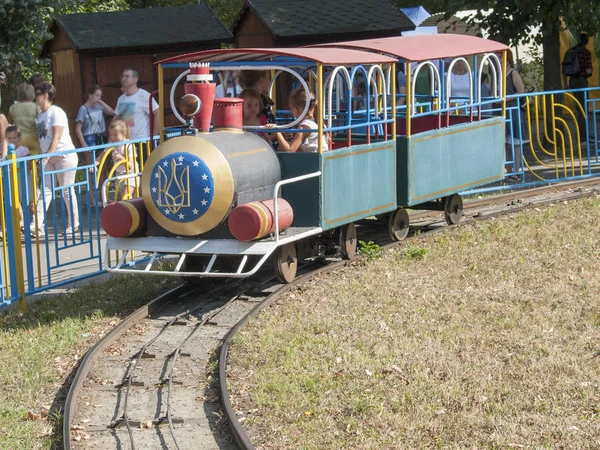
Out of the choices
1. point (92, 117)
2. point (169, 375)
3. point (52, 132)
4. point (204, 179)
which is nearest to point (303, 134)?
point (204, 179)

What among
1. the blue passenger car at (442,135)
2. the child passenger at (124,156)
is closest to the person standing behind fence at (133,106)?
the child passenger at (124,156)

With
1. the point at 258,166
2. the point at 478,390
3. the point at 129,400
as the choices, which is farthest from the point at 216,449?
the point at 258,166

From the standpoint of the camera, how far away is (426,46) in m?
11.5

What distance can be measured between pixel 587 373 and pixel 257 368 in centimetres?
224

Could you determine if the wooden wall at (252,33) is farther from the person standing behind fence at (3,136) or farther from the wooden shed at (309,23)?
the person standing behind fence at (3,136)

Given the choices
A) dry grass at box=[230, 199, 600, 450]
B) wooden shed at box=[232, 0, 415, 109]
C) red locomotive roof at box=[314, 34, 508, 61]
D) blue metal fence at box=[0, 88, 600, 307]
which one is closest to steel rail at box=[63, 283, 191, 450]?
dry grass at box=[230, 199, 600, 450]

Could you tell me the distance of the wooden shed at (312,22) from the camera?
65.4 feet

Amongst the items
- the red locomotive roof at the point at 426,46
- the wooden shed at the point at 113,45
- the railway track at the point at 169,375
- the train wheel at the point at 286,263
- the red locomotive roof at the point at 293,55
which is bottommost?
the railway track at the point at 169,375

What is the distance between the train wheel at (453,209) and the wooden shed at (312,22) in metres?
8.08

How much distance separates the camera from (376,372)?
23.5 ft

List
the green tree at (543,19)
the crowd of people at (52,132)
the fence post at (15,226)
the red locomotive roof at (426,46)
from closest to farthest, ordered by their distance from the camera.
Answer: the fence post at (15,226) → the red locomotive roof at (426,46) → the crowd of people at (52,132) → the green tree at (543,19)

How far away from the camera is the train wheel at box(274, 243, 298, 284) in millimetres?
9602

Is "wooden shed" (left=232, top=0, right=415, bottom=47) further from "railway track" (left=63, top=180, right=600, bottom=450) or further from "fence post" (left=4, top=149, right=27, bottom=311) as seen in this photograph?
"fence post" (left=4, top=149, right=27, bottom=311)

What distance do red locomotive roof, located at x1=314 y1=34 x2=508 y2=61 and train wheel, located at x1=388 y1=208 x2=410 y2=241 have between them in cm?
171
